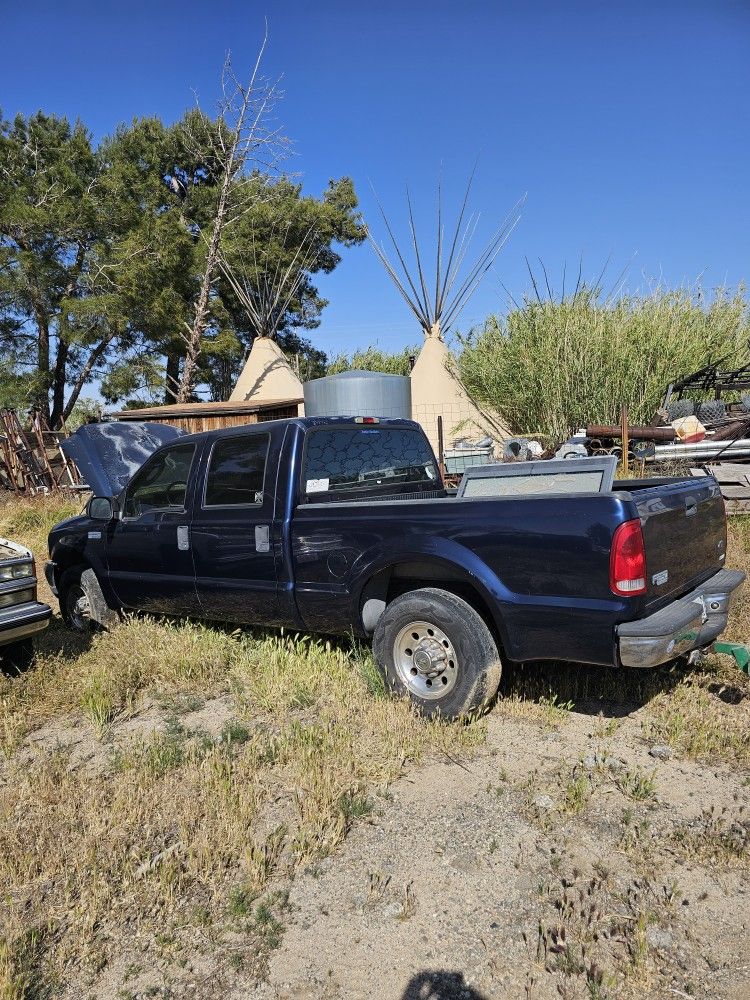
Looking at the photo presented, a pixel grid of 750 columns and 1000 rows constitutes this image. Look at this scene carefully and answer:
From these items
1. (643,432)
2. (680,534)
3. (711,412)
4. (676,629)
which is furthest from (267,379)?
(676,629)

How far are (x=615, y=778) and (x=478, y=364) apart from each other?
13.7 m

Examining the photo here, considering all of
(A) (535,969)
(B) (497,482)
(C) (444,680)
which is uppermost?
(B) (497,482)

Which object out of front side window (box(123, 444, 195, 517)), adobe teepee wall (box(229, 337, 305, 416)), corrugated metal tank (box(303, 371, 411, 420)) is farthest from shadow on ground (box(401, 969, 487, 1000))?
adobe teepee wall (box(229, 337, 305, 416))

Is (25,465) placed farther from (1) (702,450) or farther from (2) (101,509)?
(1) (702,450)

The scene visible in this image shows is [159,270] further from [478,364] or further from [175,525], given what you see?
[175,525]

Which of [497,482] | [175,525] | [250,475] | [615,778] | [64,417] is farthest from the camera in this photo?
[64,417]

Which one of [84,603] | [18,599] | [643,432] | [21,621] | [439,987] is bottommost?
[439,987]

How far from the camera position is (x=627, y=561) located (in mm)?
3219

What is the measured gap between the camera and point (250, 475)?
4719mm

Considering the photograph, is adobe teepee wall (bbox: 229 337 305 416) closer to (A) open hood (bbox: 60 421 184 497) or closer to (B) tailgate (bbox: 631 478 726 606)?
(A) open hood (bbox: 60 421 184 497)

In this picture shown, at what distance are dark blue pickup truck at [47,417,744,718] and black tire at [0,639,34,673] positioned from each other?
83 centimetres

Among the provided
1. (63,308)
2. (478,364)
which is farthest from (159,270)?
(478,364)

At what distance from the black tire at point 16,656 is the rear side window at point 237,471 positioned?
178 cm

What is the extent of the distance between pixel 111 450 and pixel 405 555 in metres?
4.52
